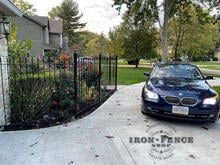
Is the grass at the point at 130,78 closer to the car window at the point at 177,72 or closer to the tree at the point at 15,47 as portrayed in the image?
the car window at the point at 177,72

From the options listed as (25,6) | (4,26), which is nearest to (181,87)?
(4,26)

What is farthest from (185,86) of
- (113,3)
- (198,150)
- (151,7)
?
(151,7)

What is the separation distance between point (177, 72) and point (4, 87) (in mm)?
4206

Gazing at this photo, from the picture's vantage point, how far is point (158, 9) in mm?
16828

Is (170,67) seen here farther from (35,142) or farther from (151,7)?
(151,7)

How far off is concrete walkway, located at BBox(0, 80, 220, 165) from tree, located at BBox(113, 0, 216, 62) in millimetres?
12461

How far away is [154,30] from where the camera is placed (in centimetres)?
2327

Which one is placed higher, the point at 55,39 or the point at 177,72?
the point at 55,39

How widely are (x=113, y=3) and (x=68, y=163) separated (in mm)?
14949

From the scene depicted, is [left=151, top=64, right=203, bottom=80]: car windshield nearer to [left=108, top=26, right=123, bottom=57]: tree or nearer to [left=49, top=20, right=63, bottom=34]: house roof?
[left=108, top=26, right=123, bottom=57]: tree

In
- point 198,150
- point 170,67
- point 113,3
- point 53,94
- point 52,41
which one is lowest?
point 198,150

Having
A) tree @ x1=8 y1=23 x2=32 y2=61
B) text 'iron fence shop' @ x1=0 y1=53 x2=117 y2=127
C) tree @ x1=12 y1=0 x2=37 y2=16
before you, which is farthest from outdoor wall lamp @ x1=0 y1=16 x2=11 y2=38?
tree @ x1=12 y1=0 x2=37 y2=16

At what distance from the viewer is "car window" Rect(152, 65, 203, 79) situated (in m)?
5.18

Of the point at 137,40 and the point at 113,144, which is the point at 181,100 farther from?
the point at 137,40
